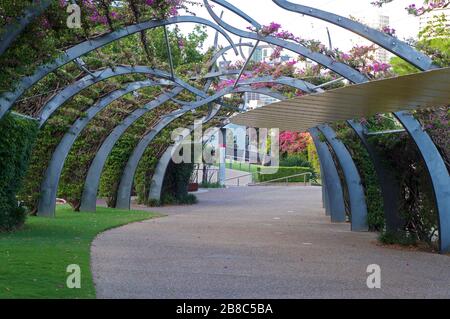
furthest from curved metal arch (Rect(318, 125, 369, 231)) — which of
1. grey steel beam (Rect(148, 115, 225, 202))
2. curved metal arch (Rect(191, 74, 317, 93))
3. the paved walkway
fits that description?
grey steel beam (Rect(148, 115, 225, 202))

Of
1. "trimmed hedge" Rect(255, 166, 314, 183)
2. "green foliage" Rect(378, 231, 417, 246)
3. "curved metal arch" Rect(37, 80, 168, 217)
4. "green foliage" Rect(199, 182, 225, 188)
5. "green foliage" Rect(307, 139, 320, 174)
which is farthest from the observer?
"trimmed hedge" Rect(255, 166, 314, 183)

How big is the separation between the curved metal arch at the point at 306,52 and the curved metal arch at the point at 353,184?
4.41 m

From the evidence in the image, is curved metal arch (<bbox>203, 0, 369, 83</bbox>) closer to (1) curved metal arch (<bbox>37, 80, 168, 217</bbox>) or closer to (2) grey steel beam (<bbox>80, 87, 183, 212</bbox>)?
(1) curved metal arch (<bbox>37, 80, 168, 217</bbox>)

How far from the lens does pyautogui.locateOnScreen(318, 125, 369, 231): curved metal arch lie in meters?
19.0

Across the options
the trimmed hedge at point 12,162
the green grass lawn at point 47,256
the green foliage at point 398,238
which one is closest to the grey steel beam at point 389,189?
the green foliage at point 398,238

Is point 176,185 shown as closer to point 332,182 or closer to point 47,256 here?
point 332,182

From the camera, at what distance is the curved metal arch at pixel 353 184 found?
62.2 feet

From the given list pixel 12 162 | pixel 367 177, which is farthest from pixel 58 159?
pixel 367 177

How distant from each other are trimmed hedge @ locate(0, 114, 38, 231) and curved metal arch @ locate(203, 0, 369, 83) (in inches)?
179

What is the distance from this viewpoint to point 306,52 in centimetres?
1474

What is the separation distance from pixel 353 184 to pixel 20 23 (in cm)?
1168

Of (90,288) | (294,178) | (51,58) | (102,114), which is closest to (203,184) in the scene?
(294,178)

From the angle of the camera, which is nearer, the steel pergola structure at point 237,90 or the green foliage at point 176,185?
the steel pergola structure at point 237,90

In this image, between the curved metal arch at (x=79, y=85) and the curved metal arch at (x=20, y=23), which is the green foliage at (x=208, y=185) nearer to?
the curved metal arch at (x=79, y=85)
